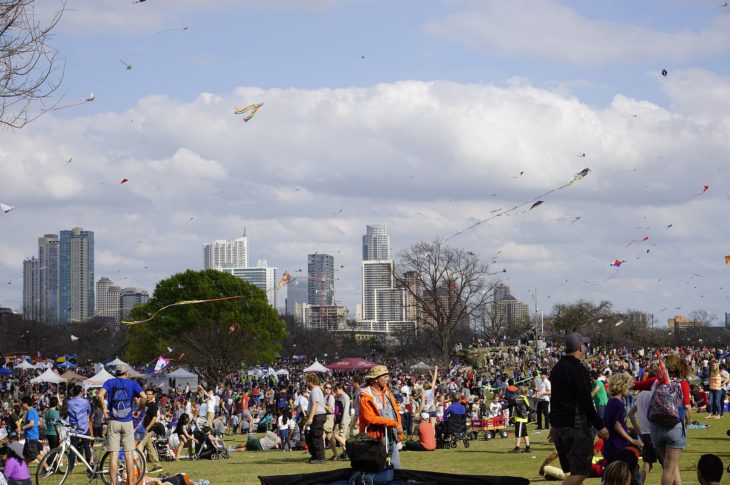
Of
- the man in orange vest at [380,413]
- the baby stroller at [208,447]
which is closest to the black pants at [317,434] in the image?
the baby stroller at [208,447]

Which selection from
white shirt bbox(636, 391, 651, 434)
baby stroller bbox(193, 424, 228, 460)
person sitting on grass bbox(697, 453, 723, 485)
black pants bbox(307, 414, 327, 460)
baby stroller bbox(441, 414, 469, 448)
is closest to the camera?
person sitting on grass bbox(697, 453, 723, 485)

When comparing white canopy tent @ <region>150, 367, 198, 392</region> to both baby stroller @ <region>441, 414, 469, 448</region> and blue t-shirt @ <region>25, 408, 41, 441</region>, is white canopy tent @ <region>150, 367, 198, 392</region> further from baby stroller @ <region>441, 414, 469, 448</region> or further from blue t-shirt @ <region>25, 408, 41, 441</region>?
blue t-shirt @ <region>25, 408, 41, 441</region>

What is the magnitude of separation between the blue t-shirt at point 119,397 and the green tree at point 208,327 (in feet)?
146

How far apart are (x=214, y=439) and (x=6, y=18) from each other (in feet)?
31.3

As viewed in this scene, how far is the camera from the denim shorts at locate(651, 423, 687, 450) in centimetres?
902

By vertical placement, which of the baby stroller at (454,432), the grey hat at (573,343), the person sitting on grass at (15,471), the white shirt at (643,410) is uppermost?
the grey hat at (573,343)

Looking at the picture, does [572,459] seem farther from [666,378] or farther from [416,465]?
[416,465]

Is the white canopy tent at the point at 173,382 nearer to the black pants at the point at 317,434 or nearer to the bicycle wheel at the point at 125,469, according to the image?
the black pants at the point at 317,434

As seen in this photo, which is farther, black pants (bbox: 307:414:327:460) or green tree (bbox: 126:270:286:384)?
green tree (bbox: 126:270:286:384)

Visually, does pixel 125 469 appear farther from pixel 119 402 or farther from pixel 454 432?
pixel 454 432

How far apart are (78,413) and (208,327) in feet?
150

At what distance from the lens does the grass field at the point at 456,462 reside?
44.9ft

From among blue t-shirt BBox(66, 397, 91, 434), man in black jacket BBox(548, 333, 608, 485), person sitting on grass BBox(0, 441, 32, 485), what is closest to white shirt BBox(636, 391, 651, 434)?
man in black jacket BBox(548, 333, 608, 485)

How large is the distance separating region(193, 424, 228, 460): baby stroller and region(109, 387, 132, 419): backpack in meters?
7.10
